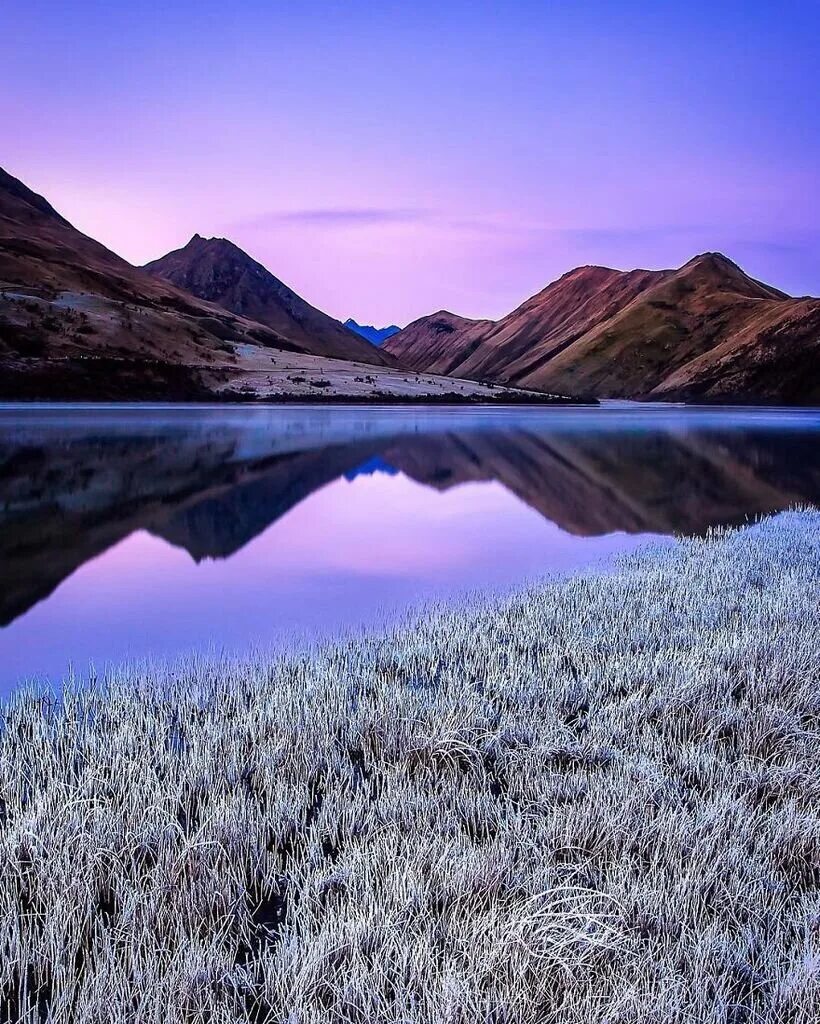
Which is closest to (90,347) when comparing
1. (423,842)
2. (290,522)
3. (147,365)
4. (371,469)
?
(147,365)

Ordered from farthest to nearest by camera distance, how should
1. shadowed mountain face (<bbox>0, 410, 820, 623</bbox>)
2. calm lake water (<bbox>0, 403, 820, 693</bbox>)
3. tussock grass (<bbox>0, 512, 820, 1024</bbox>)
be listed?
shadowed mountain face (<bbox>0, 410, 820, 623</bbox>) → calm lake water (<bbox>0, 403, 820, 693</bbox>) → tussock grass (<bbox>0, 512, 820, 1024</bbox>)

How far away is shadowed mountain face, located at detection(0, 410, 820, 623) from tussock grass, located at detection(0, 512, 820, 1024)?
17.3ft

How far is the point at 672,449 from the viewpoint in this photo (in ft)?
123

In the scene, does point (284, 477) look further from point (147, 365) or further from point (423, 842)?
point (147, 365)

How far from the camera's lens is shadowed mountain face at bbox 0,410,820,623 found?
1476 cm

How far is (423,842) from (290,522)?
13.8 metres

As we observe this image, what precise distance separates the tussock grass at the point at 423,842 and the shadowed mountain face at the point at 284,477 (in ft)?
17.3

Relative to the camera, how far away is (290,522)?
1702cm

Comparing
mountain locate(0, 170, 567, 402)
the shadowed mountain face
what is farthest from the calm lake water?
mountain locate(0, 170, 567, 402)

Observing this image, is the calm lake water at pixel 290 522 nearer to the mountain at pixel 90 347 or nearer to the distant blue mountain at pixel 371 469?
the distant blue mountain at pixel 371 469

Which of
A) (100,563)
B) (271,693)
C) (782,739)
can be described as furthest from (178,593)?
(782,739)

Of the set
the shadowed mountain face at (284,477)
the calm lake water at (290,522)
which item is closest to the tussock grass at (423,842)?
the calm lake water at (290,522)

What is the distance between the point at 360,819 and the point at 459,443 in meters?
35.8

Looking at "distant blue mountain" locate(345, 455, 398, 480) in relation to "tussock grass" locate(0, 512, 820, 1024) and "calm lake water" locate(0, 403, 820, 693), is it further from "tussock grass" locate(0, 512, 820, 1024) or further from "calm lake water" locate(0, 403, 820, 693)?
"tussock grass" locate(0, 512, 820, 1024)
